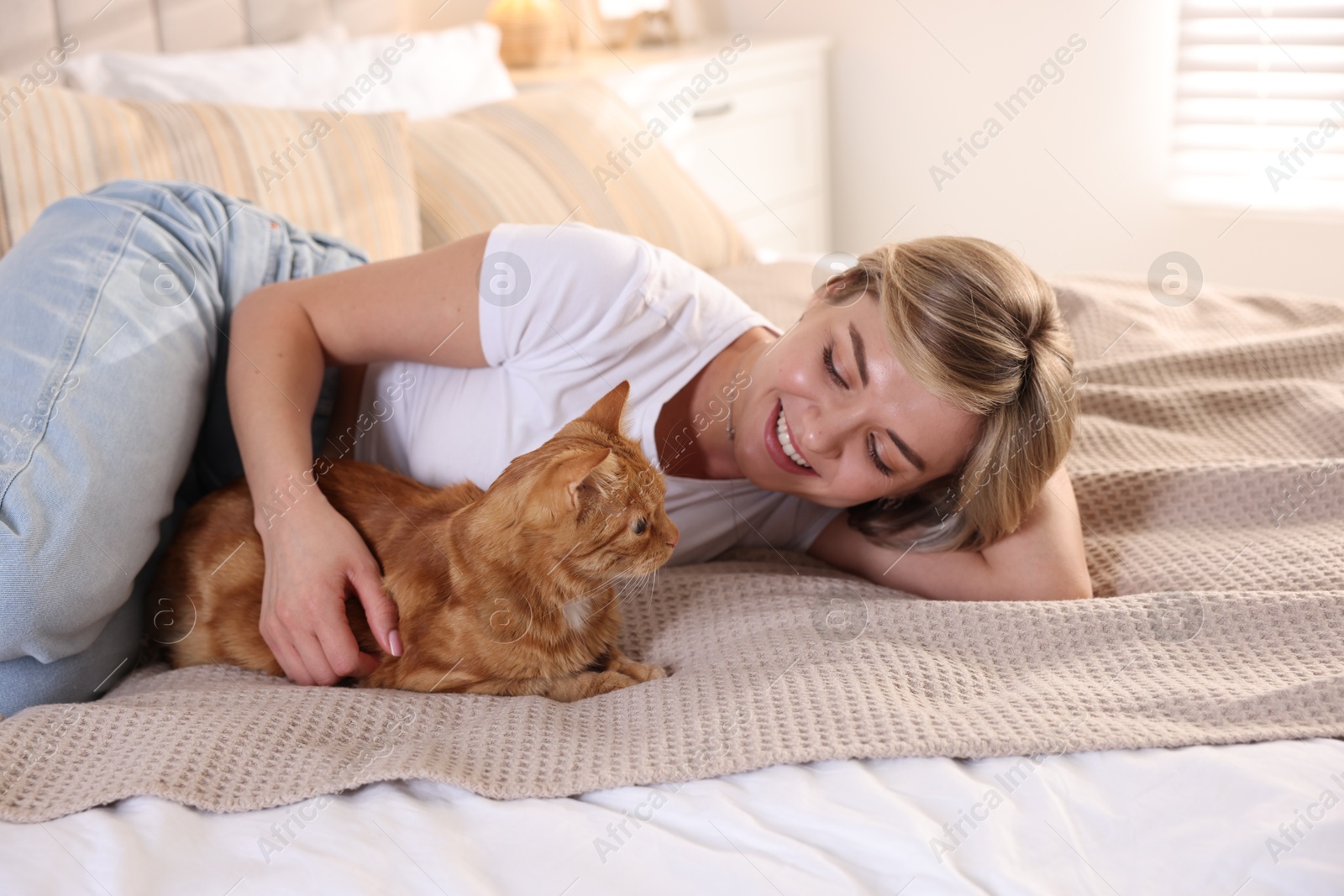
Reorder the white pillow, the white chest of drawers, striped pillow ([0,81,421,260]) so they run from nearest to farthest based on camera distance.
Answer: striped pillow ([0,81,421,260]), the white pillow, the white chest of drawers

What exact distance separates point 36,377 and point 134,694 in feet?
1.09

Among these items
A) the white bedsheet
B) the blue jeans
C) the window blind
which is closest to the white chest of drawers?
the window blind

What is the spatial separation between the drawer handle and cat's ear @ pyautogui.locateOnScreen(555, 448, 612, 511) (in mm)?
2258

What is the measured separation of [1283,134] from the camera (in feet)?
9.40

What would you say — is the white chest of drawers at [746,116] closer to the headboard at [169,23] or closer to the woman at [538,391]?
the headboard at [169,23]

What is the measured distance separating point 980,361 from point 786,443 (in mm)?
229

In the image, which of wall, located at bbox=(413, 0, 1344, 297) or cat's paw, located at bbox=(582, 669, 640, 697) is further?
wall, located at bbox=(413, 0, 1344, 297)

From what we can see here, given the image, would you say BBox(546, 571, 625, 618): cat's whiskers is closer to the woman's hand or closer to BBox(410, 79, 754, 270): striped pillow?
the woman's hand

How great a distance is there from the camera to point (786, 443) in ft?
3.92

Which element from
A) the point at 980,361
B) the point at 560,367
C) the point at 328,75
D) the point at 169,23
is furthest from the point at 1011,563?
the point at 169,23

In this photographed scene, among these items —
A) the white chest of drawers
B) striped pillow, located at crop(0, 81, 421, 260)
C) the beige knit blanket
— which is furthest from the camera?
the white chest of drawers

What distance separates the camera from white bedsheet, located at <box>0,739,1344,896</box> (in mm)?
781

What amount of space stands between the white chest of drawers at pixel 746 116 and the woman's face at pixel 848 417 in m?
1.71

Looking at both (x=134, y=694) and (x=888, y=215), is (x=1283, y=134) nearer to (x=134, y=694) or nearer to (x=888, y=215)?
(x=888, y=215)
